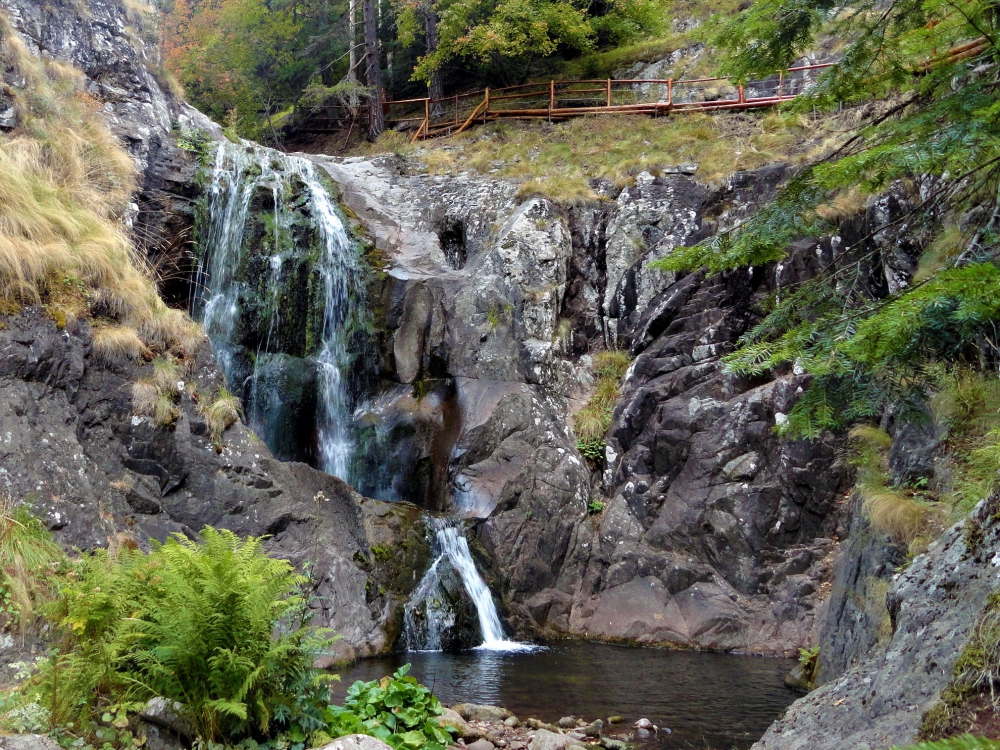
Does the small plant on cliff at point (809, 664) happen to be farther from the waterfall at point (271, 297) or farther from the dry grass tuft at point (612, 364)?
the waterfall at point (271, 297)

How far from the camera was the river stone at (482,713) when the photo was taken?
6914 mm

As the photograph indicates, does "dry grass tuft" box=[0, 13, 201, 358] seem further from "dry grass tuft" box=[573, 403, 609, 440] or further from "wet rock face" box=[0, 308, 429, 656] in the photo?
"dry grass tuft" box=[573, 403, 609, 440]

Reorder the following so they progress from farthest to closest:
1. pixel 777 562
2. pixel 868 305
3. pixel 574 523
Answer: pixel 574 523, pixel 777 562, pixel 868 305

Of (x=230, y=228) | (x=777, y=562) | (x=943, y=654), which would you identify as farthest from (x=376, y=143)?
(x=943, y=654)

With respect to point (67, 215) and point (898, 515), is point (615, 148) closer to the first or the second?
point (67, 215)

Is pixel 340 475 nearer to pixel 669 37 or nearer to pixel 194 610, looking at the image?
pixel 194 610

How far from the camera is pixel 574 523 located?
12719 millimetres

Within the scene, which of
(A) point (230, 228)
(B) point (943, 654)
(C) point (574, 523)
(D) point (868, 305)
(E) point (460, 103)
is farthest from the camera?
(E) point (460, 103)

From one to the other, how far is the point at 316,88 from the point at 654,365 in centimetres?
1438

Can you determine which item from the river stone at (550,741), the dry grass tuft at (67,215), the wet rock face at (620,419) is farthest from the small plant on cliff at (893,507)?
the dry grass tuft at (67,215)

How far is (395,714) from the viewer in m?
5.10

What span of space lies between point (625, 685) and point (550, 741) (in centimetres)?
266

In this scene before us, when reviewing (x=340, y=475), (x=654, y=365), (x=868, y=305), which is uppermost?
(x=654, y=365)

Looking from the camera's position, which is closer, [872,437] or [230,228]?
[872,437]
